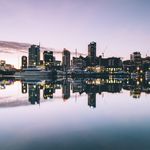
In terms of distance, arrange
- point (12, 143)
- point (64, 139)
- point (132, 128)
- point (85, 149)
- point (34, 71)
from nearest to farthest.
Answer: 1. point (85, 149)
2. point (12, 143)
3. point (64, 139)
4. point (132, 128)
5. point (34, 71)

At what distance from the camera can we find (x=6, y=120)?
26375 mm

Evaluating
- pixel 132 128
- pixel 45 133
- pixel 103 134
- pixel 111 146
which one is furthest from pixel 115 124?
pixel 111 146

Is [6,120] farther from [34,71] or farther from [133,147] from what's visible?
[34,71]

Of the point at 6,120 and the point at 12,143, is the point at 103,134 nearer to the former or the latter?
the point at 12,143

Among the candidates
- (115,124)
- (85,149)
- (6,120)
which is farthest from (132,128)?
(6,120)

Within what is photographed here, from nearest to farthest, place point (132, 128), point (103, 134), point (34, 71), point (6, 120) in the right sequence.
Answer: point (103, 134) → point (132, 128) → point (6, 120) → point (34, 71)

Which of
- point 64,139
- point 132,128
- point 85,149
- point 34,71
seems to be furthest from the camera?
point 34,71

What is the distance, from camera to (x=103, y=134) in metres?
20.0

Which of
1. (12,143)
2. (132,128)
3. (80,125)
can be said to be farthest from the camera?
(80,125)

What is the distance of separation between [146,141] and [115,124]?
21.4ft

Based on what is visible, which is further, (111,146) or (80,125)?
(80,125)

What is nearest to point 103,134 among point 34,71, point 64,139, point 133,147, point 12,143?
point 64,139

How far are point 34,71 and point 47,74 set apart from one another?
6556 millimetres

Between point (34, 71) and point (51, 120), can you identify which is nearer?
point (51, 120)
